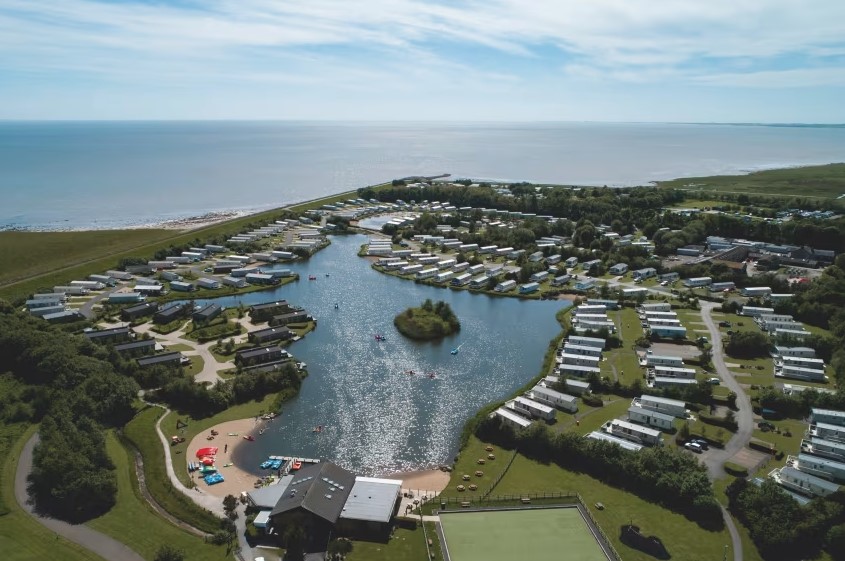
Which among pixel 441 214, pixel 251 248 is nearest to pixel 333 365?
pixel 251 248

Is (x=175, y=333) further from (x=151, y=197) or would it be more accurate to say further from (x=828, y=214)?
(x=828, y=214)

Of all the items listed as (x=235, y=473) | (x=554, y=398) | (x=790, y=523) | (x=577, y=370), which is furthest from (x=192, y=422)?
(x=790, y=523)

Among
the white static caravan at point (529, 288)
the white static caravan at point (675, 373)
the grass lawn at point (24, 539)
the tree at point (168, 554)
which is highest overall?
the white static caravan at point (529, 288)

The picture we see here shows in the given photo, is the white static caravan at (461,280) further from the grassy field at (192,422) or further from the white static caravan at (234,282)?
the grassy field at (192,422)

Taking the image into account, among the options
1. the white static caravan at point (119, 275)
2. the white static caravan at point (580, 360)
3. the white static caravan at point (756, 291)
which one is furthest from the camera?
the white static caravan at point (119, 275)

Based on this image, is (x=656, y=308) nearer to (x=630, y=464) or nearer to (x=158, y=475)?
(x=630, y=464)

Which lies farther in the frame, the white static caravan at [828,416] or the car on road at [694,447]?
the white static caravan at [828,416]

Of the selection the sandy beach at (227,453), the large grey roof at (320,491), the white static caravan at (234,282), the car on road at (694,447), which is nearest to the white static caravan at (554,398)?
the car on road at (694,447)
